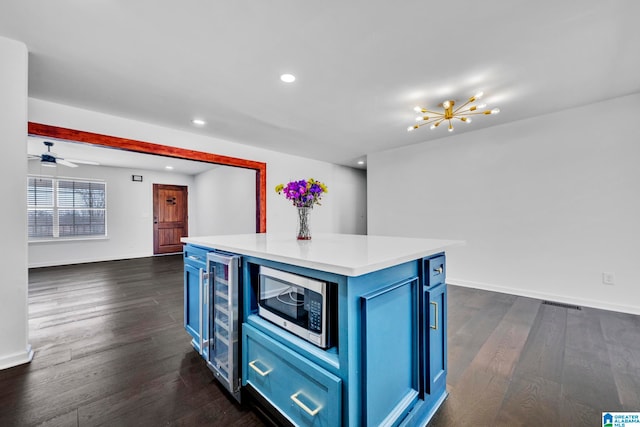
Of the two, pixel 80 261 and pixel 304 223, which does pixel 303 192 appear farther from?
pixel 80 261

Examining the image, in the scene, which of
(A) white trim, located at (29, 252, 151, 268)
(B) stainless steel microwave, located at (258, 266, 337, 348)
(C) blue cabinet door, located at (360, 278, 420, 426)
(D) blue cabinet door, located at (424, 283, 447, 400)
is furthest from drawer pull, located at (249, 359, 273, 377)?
(A) white trim, located at (29, 252, 151, 268)

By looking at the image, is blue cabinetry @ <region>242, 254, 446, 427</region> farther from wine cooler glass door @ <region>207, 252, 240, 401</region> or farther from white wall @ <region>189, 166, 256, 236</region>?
white wall @ <region>189, 166, 256, 236</region>

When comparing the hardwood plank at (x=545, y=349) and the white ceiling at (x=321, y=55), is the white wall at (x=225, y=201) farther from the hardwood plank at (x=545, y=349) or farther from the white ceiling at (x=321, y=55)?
the hardwood plank at (x=545, y=349)

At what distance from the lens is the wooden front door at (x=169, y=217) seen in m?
7.47

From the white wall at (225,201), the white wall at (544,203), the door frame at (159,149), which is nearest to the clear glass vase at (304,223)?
the door frame at (159,149)

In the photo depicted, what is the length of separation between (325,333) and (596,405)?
1740mm

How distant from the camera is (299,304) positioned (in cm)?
135

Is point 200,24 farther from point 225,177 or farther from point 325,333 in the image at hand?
point 225,177

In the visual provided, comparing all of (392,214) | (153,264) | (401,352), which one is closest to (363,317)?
(401,352)

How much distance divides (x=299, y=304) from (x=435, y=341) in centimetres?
83

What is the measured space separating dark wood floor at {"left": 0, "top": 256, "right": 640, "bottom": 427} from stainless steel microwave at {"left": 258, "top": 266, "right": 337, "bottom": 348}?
2.11 ft

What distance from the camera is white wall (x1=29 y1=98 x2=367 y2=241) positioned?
318 cm

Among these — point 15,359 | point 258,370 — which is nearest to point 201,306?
point 258,370

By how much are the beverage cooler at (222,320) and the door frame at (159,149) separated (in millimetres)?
2817
